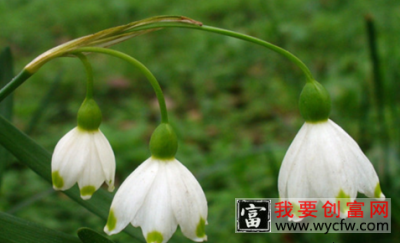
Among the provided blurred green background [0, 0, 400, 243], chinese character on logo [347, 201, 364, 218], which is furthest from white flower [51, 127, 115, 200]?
blurred green background [0, 0, 400, 243]

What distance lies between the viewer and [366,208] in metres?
1.49

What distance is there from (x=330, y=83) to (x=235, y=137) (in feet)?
1.98

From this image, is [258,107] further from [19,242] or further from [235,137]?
[19,242]

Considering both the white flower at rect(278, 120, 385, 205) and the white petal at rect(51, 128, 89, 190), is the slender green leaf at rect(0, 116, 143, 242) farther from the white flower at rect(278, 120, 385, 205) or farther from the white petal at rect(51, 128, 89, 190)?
the white flower at rect(278, 120, 385, 205)

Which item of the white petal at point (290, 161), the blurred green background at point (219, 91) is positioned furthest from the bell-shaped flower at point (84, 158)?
the blurred green background at point (219, 91)

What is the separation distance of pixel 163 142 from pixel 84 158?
14cm

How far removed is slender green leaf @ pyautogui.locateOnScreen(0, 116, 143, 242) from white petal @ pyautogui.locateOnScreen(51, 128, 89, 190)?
56 mm

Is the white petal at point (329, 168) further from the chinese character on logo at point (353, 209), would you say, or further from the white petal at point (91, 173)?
the white petal at point (91, 173)

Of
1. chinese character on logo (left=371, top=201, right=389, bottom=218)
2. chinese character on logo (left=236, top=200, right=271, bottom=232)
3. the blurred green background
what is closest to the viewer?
chinese character on logo (left=236, top=200, right=271, bottom=232)

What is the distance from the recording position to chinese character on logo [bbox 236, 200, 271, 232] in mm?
1090

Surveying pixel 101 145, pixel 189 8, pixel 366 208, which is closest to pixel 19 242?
pixel 101 145

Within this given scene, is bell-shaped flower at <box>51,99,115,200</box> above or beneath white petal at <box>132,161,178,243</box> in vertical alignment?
above

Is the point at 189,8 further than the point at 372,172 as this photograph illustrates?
Yes

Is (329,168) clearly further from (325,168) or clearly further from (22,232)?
(22,232)
